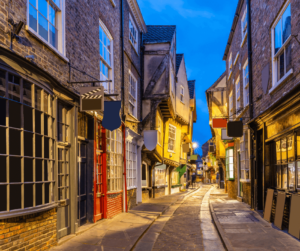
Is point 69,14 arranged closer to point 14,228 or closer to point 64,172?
point 64,172

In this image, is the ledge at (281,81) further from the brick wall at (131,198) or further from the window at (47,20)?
the brick wall at (131,198)

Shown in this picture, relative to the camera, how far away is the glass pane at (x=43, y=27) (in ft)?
21.7

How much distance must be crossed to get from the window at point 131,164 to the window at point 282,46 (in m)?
6.66

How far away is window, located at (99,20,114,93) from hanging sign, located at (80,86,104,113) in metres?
2.63

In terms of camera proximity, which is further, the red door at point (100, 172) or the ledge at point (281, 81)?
the red door at point (100, 172)

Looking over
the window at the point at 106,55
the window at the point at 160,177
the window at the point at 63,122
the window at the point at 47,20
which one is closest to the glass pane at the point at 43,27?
the window at the point at 47,20

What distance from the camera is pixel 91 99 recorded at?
7836 millimetres

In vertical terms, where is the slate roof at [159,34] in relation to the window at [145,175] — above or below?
above

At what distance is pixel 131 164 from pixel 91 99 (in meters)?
7.06

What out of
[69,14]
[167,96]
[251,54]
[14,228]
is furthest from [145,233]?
[167,96]

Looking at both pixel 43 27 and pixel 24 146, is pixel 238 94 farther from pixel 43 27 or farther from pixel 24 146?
pixel 24 146

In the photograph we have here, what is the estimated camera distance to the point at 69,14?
7.81 meters

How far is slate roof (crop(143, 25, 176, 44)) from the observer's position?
1817 centimetres

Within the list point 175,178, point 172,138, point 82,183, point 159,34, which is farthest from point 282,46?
point 175,178
